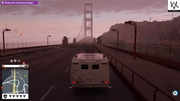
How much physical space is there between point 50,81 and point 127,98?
555 cm

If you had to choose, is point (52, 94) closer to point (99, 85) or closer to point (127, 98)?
point (99, 85)

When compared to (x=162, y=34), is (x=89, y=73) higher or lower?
lower

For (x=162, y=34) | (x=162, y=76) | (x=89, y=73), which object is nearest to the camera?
(x=89, y=73)

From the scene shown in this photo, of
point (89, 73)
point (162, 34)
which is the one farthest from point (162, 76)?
point (162, 34)

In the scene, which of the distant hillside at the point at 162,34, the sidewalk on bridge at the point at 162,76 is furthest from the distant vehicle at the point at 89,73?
the distant hillside at the point at 162,34

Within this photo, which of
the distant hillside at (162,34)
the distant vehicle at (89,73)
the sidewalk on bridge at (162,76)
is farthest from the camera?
the distant hillside at (162,34)

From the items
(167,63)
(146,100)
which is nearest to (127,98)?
(146,100)

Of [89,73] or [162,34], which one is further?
[162,34]

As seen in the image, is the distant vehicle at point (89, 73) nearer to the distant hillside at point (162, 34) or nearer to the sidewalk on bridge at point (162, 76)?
the sidewalk on bridge at point (162, 76)

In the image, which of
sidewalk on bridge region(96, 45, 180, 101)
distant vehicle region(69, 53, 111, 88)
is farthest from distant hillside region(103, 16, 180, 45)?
distant vehicle region(69, 53, 111, 88)

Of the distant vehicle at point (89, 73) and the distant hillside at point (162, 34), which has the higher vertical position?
the distant hillside at point (162, 34)

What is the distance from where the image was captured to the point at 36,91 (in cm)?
796

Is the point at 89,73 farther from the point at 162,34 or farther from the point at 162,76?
the point at 162,34

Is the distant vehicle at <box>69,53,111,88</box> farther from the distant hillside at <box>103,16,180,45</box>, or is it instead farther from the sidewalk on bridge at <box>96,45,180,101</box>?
the distant hillside at <box>103,16,180,45</box>
